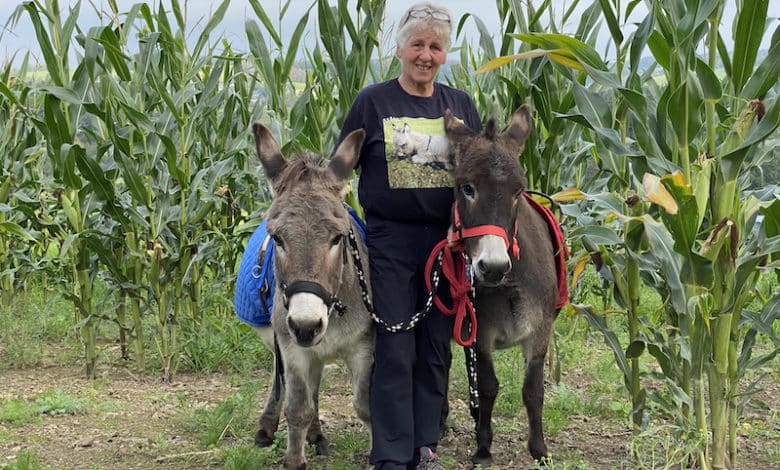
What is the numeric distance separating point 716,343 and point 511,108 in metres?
2.30

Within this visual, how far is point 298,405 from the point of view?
13.1ft

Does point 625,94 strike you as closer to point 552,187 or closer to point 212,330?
point 552,187

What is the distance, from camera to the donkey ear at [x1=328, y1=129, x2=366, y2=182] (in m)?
3.78

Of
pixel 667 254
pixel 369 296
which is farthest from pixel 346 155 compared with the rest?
pixel 667 254

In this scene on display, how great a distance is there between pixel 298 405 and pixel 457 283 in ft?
3.44

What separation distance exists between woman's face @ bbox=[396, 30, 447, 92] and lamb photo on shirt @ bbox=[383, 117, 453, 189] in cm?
23

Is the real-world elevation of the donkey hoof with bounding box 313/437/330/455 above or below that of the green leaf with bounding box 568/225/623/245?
below

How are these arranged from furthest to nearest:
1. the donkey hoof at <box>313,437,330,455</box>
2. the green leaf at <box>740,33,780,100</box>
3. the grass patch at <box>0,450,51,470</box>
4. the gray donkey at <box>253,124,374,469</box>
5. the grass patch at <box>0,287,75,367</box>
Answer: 1. the grass patch at <box>0,287,75,367</box>
2. the donkey hoof at <box>313,437,330,455</box>
3. the grass patch at <box>0,450,51,470</box>
4. the green leaf at <box>740,33,780,100</box>
5. the gray donkey at <box>253,124,374,469</box>

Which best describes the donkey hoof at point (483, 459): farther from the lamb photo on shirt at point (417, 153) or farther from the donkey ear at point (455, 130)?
the donkey ear at point (455, 130)

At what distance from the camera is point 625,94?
3.68 m

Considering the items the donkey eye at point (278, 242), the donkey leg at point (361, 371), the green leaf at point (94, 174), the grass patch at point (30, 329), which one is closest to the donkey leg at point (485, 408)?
the donkey leg at point (361, 371)

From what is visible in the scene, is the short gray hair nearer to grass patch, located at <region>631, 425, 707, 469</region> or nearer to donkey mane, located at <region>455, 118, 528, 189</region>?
donkey mane, located at <region>455, 118, 528, 189</region>

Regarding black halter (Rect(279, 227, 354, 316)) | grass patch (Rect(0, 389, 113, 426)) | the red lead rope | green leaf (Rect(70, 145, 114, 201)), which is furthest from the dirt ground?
black halter (Rect(279, 227, 354, 316))

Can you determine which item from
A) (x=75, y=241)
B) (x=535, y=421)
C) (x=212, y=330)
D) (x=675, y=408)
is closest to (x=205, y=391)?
(x=212, y=330)
